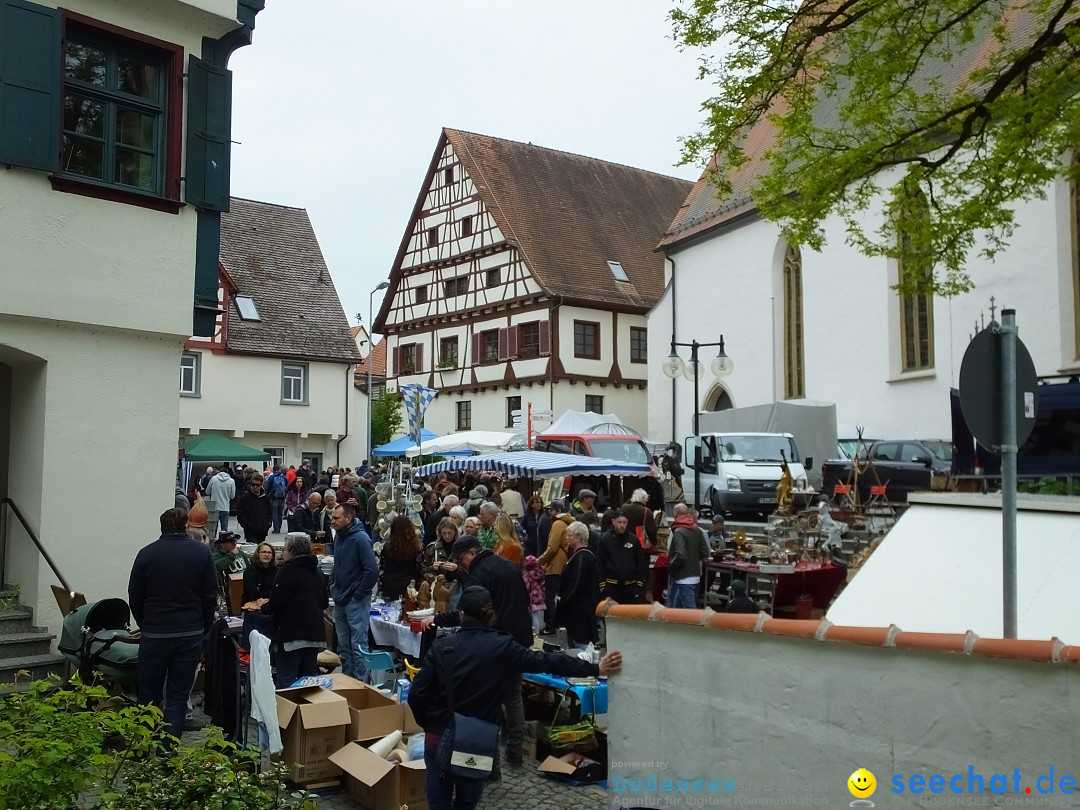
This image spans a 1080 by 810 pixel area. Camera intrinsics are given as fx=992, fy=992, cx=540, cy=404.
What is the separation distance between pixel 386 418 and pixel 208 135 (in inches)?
1276

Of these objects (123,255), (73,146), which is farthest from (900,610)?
(73,146)

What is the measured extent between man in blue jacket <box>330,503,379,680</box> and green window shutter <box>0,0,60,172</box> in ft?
12.6

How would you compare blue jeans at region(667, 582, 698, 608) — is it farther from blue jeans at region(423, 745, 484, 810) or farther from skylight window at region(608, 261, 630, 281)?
skylight window at region(608, 261, 630, 281)

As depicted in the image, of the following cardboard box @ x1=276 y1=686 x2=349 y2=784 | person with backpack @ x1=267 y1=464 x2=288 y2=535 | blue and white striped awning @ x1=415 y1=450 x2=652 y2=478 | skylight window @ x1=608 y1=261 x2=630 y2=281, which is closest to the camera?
cardboard box @ x1=276 y1=686 x2=349 y2=784

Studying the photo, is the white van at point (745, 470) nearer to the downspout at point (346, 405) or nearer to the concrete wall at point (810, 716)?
the concrete wall at point (810, 716)

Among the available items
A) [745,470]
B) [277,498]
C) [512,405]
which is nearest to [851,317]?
[745,470]

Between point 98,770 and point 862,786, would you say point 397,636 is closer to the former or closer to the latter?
point 98,770

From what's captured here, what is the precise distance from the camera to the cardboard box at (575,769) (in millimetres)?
6633

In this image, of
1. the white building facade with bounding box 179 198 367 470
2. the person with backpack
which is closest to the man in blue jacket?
the person with backpack

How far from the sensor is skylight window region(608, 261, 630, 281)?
38731 mm

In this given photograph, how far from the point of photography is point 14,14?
802 cm

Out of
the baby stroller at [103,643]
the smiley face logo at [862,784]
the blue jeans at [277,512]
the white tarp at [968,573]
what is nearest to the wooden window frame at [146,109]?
the baby stroller at [103,643]

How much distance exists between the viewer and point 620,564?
1031 centimetres

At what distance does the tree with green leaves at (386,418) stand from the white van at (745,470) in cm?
2053
